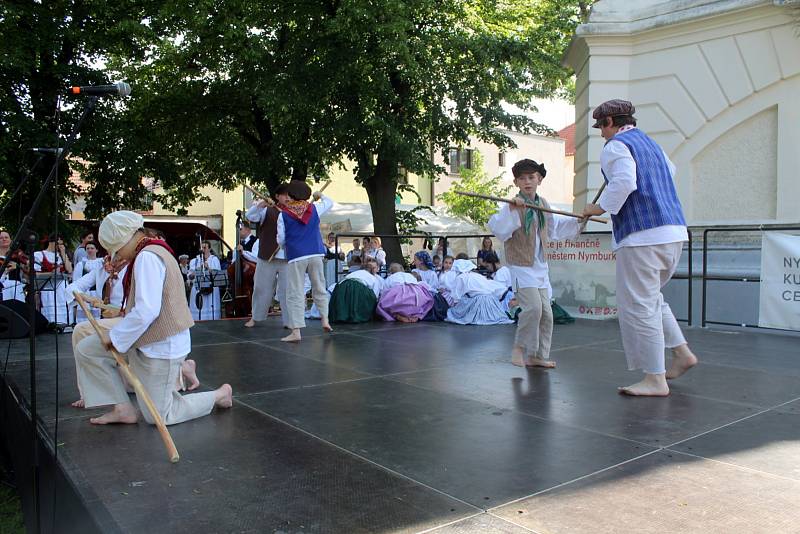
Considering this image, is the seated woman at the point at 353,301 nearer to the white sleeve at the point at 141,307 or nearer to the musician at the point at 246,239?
the musician at the point at 246,239

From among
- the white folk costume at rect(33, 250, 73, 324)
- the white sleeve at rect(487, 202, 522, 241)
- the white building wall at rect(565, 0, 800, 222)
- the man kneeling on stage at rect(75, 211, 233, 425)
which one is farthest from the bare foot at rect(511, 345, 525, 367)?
the white folk costume at rect(33, 250, 73, 324)

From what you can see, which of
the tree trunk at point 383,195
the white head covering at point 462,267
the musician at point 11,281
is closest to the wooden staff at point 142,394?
the musician at point 11,281

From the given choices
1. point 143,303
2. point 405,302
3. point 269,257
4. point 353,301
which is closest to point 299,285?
point 269,257

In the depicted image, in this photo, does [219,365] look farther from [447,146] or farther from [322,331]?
[447,146]

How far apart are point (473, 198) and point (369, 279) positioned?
2427 centimetres

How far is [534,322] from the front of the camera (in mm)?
5863

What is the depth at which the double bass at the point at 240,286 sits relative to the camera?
1170cm

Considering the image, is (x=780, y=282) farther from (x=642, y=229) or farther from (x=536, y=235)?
(x=642, y=229)

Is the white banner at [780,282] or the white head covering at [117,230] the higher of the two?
the white head covering at [117,230]

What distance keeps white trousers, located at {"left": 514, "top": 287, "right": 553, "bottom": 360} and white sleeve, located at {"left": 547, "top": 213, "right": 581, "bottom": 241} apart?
479mm

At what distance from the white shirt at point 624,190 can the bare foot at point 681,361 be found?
0.89 meters

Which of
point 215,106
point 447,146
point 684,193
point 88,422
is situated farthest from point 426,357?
point 215,106

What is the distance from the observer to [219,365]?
20.3 ft

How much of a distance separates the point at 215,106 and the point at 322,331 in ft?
44.0
